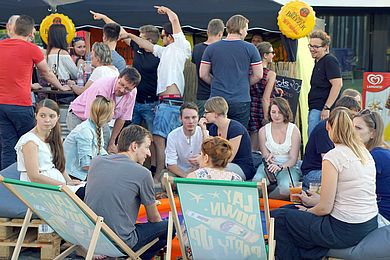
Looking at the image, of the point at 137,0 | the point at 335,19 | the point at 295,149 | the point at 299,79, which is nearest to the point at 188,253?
the point at 295,149

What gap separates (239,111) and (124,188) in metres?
2.93

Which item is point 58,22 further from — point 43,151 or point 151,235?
point 151,235

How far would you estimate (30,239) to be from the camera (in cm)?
553

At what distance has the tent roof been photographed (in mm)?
8961

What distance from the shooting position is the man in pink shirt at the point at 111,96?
22.4 ft

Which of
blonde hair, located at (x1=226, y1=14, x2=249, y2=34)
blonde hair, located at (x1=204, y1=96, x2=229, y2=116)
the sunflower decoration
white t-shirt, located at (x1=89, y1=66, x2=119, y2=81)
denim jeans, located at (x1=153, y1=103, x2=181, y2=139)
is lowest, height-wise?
the sunflower decoration

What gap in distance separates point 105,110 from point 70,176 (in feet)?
2.20


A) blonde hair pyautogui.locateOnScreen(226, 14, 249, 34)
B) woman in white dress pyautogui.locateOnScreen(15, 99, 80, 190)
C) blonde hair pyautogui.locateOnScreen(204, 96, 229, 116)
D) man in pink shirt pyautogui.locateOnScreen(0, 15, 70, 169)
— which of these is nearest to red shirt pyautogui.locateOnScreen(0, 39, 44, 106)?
man in pink shirt pyautogui.locateOnScreen(0, 15, 70, 169)

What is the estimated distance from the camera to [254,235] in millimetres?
4398

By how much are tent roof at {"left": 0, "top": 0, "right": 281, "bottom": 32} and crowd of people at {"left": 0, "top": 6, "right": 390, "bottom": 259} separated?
368 millimetres

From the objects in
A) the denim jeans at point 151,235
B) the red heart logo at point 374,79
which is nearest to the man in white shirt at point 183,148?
the denim jeans at point 151,235

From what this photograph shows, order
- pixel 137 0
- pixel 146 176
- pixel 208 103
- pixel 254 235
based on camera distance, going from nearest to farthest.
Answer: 1. pixel 254 235
2. pixel 146 176
3. pixel 208 103
4. pixel 137 0

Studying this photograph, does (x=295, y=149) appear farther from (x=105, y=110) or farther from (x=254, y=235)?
(x=254, y=235)

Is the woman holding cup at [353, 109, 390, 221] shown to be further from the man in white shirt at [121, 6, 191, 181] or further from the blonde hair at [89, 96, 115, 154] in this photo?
the man in white shirt at [121, 6, 191, 181]
